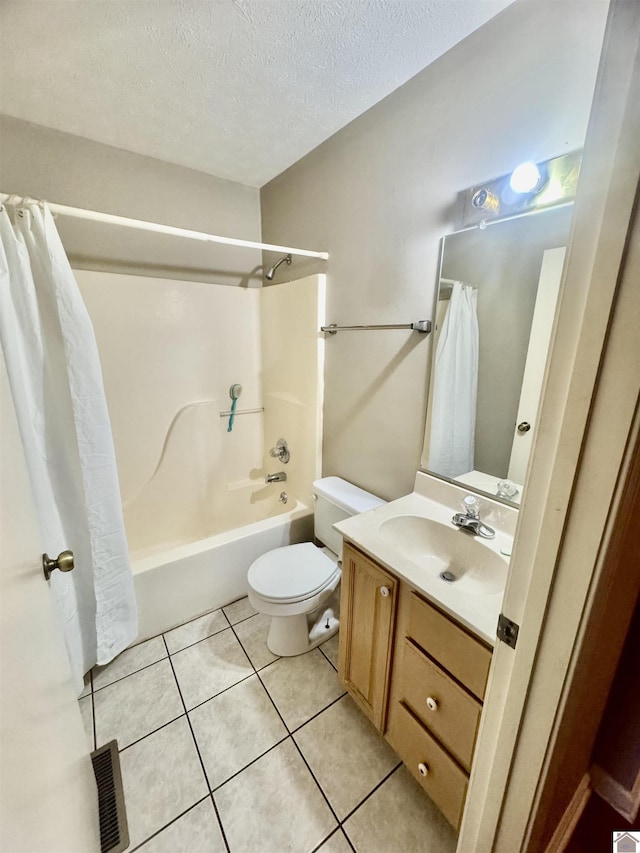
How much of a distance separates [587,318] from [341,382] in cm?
136

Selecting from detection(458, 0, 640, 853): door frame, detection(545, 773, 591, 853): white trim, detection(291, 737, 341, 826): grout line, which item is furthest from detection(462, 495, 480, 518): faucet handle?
detection(291, 737, 341, 826): grout line

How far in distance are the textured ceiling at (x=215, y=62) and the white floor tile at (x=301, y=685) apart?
244 centimetres

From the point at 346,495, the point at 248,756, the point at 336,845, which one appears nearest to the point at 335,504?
the point at 346,495

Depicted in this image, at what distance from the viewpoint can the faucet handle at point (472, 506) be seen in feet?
3.87

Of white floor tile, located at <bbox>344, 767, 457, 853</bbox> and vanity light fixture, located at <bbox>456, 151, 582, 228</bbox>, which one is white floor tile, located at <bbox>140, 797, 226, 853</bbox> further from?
vanity light fixture, located at <bbox>456, 151, 582, 228</bbox>

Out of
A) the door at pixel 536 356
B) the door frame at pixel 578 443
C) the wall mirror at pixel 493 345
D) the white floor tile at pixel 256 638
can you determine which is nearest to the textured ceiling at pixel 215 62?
the wall mirror at pixel 493 345

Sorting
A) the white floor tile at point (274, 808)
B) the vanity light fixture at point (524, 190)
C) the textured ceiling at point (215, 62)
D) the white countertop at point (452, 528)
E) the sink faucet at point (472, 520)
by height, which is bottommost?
the white floor tile at point (274, 808)

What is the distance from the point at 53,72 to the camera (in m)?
1.27

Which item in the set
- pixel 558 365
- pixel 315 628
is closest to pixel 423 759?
pixel 315 628

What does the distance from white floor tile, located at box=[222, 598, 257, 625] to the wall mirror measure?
1271 mm

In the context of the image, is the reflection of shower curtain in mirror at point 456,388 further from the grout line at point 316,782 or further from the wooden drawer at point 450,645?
the grout line at point 316,782

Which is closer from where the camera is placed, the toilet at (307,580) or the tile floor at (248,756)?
the tile floor at (248,756)

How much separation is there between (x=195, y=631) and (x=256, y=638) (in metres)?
0.33

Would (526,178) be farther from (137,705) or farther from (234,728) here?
(137,705)
